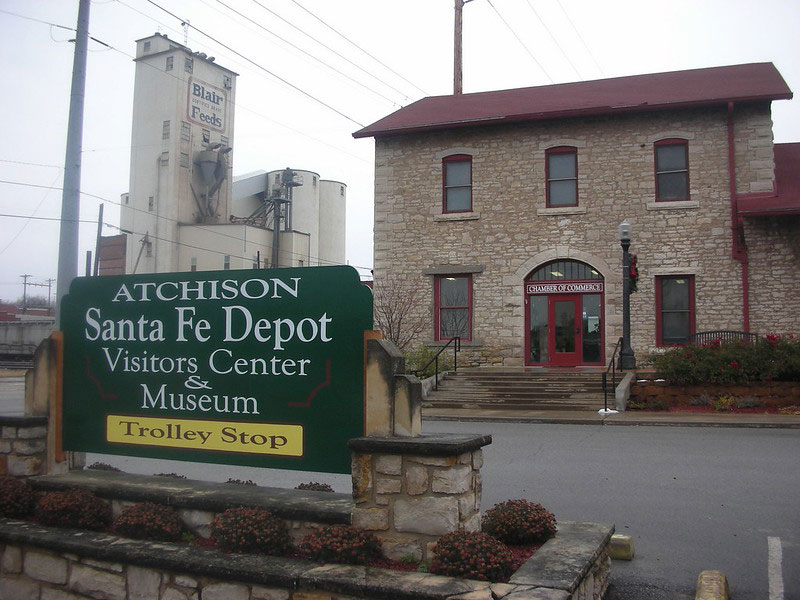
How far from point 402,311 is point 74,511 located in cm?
1796

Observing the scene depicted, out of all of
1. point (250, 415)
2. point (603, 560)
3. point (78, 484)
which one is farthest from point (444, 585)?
point (78, 484)

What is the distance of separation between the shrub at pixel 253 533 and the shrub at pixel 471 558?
3.48ft

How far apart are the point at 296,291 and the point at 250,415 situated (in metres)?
0.94

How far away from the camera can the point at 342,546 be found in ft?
14.9

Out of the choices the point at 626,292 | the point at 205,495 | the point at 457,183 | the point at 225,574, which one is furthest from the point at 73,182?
the point at 457,183

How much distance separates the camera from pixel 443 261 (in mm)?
23281

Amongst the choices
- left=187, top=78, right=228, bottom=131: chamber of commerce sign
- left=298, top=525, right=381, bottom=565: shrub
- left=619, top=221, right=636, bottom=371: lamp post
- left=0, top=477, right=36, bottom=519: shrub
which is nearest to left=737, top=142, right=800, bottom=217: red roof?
left=619, top=221, right=636, bottom=371: lamp post

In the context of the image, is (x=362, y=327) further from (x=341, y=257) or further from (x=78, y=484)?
(x=341, y=257)

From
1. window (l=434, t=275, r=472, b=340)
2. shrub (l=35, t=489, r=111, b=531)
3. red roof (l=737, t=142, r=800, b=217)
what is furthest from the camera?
window (l=434, t=275, r=472, b=340)

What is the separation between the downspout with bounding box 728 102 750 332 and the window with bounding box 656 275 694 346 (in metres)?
1.32

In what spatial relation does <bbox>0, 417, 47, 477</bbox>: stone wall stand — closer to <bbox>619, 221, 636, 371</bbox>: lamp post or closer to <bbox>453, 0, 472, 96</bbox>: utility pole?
<bbox>619, 221, 636, 371</bbox>: lamp post

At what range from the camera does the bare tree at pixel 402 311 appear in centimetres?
2323

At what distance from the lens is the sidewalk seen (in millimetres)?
14836

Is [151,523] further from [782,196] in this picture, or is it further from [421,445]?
[782,196]
